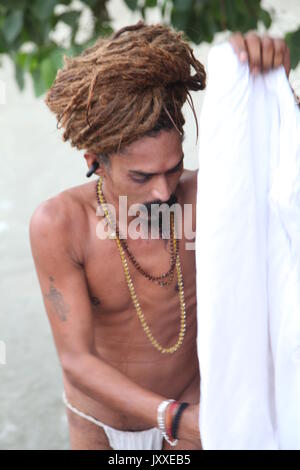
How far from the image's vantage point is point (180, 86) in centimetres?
188

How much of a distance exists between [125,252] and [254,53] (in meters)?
0.79

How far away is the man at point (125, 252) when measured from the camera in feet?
5.81

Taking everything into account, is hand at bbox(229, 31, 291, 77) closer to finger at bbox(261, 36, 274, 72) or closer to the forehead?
finger at bbox(261, 36, 274, 72)

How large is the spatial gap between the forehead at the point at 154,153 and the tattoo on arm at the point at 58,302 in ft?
1.41

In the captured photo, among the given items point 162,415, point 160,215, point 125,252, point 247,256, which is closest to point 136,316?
point 125,252

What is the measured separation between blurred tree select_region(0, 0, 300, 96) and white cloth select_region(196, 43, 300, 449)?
1.13 meters

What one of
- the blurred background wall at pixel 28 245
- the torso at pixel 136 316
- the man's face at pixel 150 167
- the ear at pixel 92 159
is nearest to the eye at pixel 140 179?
the man's face at pixel 150 167

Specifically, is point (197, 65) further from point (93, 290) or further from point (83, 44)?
point (83, 44)

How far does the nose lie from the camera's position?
1821 millimetres

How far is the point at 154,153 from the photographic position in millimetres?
1807

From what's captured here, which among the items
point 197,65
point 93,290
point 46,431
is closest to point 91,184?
point 93,290

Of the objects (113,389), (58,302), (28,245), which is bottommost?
(28,245)

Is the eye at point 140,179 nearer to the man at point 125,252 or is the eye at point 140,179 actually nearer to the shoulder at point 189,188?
the man at point 125,252

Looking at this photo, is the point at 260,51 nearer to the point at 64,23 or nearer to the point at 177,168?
the point at 177,168
